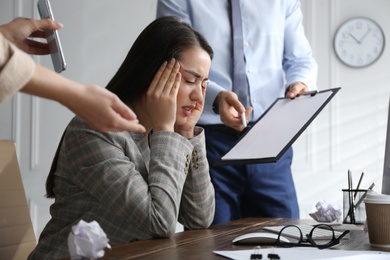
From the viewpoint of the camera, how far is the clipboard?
164cm

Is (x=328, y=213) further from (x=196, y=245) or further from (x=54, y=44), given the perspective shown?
(x=54, y=44)

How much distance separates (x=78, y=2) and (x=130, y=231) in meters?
3.52

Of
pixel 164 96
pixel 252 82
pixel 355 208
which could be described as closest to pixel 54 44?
pixel 164 96

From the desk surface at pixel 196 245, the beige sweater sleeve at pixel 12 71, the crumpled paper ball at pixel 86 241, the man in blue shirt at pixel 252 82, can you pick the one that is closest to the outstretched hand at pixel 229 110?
the man in blue shirt at pixel 252 82

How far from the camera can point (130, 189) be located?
1479 millimetres

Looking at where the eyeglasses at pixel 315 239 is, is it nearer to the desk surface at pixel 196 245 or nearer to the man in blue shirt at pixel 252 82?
the desk surface at pixel 196 245

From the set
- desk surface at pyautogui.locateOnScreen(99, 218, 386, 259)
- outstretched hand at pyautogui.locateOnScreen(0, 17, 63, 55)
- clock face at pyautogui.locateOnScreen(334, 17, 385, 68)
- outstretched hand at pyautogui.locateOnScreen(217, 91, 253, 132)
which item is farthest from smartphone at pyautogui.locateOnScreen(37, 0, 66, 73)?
clock face at pyautogui.locateOnScreen(334, 17, 385, 68)

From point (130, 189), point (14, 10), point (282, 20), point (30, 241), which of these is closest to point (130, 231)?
point (130, 189)

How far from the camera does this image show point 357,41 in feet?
15.5

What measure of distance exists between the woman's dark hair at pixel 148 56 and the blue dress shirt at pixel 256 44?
367mm

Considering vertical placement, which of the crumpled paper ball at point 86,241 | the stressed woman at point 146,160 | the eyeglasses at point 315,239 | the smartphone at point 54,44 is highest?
the smartphone at point 54,44

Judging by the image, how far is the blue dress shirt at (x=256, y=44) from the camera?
2.15m

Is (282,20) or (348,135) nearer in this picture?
(282,20)

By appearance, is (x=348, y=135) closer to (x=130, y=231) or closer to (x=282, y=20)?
(x=282, y=20)
